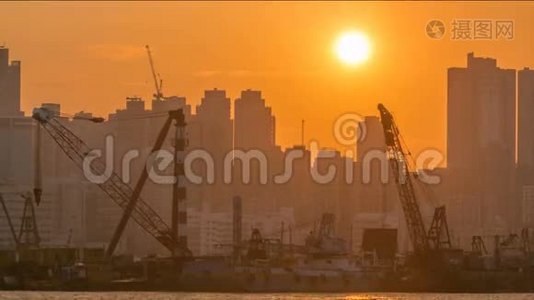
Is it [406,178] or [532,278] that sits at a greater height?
[406,178]

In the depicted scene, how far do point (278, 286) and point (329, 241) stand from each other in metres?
20.7

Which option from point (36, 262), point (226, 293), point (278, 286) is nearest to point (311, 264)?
point (278, 286)

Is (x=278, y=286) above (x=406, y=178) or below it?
below

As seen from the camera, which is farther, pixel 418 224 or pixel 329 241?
pixel 329 241

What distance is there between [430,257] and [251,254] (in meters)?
17.2

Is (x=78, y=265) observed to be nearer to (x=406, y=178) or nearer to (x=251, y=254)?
(x=251, y=254)

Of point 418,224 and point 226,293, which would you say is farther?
point 418,224

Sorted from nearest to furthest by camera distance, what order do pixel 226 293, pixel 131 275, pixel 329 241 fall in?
pixel 226 293 → pixel 131 275 → pixel 329 241

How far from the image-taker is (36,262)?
495 ft

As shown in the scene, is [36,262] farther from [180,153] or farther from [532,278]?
[532,278]

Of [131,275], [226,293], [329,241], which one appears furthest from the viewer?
[329,241]

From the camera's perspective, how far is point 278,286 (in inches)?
5679

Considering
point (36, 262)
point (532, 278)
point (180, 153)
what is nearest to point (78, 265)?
point (36, 262)

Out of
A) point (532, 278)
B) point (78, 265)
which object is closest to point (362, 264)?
point (532, 278)
